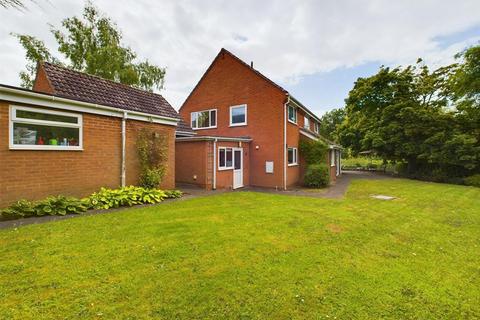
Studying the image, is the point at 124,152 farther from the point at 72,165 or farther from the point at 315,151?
the point at 315,151

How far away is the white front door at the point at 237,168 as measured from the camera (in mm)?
14570

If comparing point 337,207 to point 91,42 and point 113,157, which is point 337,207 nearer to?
point 113,157

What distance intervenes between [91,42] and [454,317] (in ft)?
105

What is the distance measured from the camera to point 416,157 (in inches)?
880

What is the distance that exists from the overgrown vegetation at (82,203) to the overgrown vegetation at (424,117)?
2318 cm

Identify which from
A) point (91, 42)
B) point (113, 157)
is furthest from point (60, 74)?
point (91, 42)

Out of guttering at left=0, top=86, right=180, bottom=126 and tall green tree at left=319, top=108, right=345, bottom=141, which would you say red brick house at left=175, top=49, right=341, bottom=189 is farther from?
tall green tree at left=319, top=108, right=345, bottom=141

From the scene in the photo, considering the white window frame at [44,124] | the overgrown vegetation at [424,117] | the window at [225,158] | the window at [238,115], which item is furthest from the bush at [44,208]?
the overgrown vegetation at [424,117]

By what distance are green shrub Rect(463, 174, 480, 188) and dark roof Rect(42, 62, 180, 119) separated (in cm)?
2348

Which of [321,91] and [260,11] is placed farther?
[321,91]

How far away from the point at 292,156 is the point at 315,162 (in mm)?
1677

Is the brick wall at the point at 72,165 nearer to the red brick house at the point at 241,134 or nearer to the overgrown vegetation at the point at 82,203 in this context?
the overgrown vegetation at the point at 82,203

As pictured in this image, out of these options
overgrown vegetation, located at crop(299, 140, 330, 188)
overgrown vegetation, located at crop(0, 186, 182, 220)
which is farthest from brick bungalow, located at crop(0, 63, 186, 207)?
overgrown vegetation, located at crop(299, 140, 330, 188)

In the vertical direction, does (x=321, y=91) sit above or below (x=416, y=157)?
above
